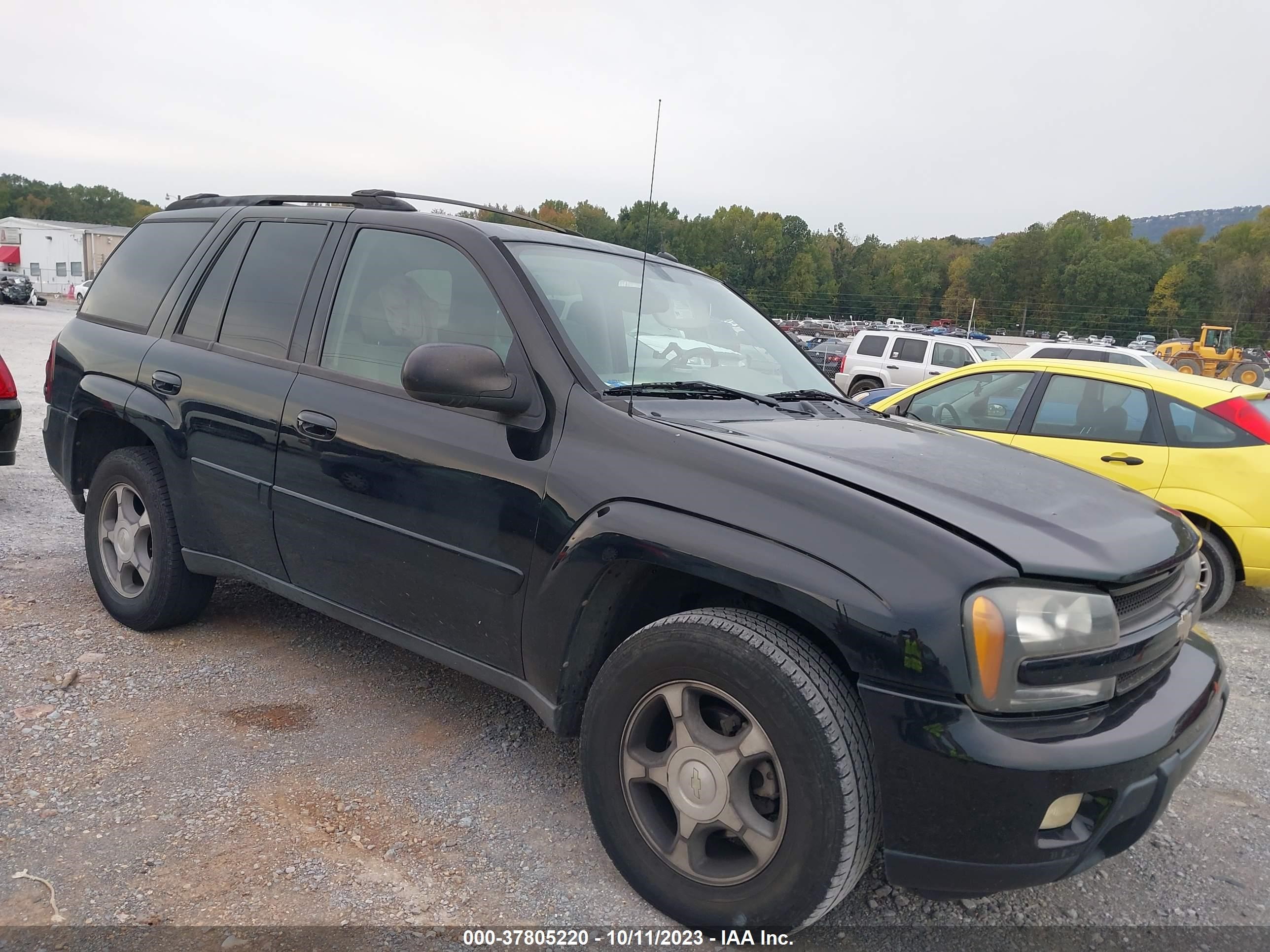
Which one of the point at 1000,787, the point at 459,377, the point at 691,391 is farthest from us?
the point at 691,391

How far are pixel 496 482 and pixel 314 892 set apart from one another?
1.16m

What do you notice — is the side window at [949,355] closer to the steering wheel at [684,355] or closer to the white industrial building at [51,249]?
the steering wheel at [684,355]

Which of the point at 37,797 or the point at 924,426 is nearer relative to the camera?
the point at 37,797

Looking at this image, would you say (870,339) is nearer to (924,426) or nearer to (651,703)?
(924,426)

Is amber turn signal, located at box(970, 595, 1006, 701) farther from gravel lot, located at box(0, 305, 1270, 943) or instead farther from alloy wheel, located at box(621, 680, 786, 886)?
gravel lot, located at box(0, 305, 1270, 943)

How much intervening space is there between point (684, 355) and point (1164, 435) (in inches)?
150

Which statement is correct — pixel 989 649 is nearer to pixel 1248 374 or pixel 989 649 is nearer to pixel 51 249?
pixel 1248 374

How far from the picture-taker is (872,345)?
753 inches

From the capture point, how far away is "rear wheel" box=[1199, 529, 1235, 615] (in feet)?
16.9

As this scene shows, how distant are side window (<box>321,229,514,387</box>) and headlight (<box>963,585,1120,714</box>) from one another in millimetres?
1561

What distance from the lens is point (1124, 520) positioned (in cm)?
239

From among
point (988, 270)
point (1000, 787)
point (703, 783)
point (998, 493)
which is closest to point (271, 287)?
point (703, 783)

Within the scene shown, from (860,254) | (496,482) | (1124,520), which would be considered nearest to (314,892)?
(496,482)

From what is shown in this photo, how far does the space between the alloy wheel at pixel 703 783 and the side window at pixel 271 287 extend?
1959 mm
